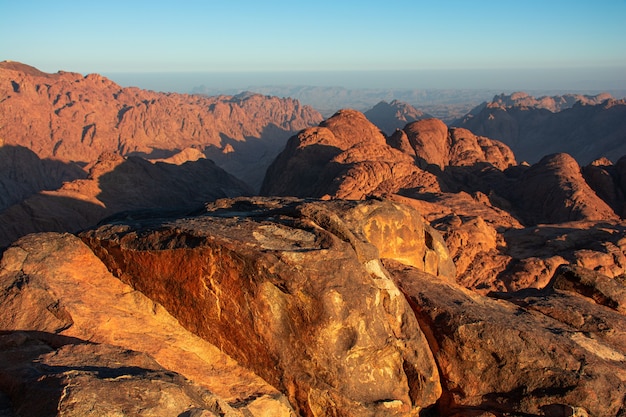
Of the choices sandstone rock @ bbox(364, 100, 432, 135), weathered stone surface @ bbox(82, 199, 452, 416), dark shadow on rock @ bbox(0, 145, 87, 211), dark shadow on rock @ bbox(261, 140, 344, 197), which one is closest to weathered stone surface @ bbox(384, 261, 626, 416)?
weathered stone surface @ bbox(82, 199, 452, 416)

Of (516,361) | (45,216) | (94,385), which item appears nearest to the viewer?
(94,385)

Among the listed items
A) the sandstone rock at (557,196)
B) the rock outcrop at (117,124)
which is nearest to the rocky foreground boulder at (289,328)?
the sandstone rock at (557,196)

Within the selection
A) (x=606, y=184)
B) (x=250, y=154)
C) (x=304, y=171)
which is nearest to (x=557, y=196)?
(x=606, y=184)

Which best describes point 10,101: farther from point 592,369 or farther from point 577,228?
point 592,369

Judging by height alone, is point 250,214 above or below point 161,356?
above

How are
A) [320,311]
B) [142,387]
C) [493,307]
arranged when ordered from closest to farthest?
[142,387] < [320,311] < [493,307]

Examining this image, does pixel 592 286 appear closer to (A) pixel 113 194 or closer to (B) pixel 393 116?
(A) pixel 113 194

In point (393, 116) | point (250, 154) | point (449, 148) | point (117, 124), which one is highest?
point (449, 148)

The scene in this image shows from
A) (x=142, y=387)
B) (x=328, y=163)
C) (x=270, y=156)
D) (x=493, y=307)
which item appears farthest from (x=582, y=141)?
(x=142, y=387)
